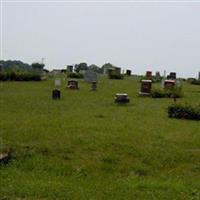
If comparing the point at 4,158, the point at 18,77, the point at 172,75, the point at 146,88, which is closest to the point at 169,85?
the point at 146,88

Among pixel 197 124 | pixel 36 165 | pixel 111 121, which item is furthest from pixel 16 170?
pixel 197 124

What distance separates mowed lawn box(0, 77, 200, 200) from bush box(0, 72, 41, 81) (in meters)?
14.4

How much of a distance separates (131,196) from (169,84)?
17282mm

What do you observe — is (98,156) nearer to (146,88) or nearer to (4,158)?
(4,158)

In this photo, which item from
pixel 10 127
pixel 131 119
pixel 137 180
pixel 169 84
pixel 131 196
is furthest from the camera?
pixel 169 84

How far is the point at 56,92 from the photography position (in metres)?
19.2

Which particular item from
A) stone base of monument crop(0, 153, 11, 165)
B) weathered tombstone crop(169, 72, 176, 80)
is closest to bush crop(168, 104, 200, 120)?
stone base of monument crop(0, 153, 11, 165)

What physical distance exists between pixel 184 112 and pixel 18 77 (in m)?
16.7

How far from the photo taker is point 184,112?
14.5 meters

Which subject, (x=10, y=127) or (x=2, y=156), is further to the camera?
(x=10, y=127)

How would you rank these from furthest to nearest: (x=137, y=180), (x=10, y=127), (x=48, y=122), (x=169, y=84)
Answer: (x=169, y=84), (x=48, y=122), (x=10, y=127), (x=137, y=180)

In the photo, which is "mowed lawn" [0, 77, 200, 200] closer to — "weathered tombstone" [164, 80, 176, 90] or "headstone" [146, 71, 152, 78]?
"weathered tombstone" [164, 80, 176, 90]

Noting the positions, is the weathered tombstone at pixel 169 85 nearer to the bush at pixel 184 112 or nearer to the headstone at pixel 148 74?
the bush at pixel 184 112

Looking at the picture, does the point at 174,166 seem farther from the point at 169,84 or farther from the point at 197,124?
the point at 169,84
